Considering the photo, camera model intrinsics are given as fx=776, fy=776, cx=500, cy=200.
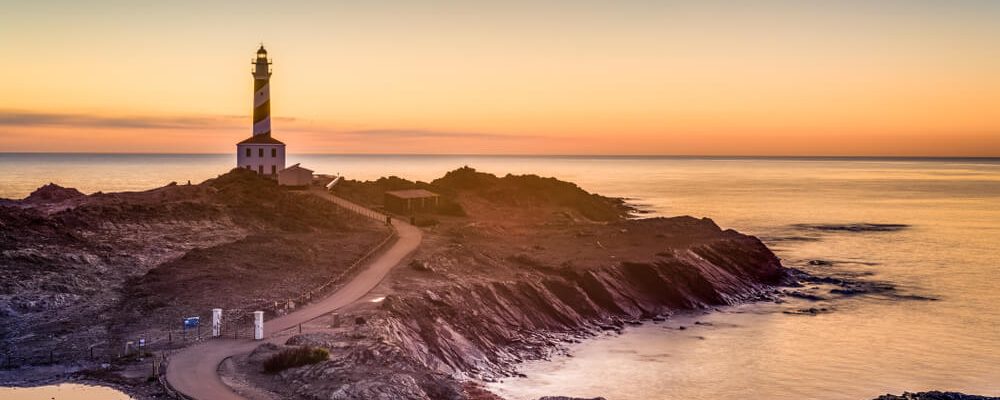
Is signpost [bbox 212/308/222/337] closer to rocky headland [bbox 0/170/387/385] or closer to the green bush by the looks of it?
rocky headland [bbox 0/170/387/385]

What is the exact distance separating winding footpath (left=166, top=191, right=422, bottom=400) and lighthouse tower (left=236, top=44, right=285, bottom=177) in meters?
46.1

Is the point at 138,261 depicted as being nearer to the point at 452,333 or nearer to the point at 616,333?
the point at 452,333

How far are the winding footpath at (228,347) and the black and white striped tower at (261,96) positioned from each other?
161 ft

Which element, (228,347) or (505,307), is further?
(505,307)

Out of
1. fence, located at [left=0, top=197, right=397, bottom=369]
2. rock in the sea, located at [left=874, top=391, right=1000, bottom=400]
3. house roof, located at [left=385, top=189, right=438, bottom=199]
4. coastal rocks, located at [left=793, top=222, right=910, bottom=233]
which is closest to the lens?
fence, located at [left=0, top=197, right=397, bottom=369]

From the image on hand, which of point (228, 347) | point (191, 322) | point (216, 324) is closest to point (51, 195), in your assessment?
point (191, 322)

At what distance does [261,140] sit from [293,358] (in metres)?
74.9

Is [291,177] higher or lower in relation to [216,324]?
higher

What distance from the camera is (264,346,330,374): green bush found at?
33.1 m

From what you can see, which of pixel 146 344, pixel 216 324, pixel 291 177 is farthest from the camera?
pixel 291 177

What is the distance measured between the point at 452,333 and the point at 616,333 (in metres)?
15.3

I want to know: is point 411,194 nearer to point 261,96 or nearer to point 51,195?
point 261,96

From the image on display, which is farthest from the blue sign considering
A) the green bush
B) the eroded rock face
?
the green bush

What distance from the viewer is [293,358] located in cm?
3350
